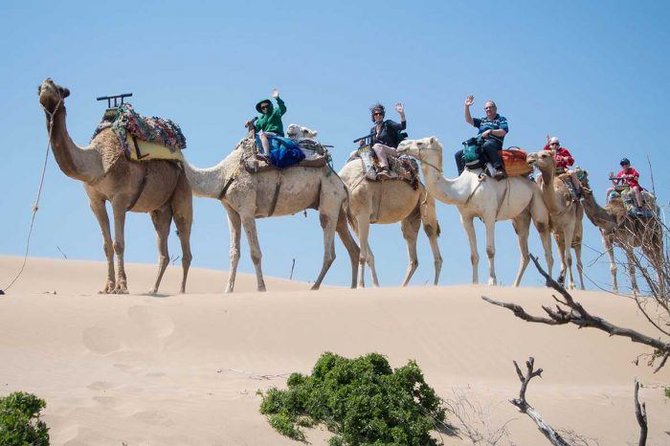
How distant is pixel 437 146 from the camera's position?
18438 millimetres

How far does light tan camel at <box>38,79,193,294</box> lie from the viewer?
13.8m

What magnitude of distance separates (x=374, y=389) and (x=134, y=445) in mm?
2680

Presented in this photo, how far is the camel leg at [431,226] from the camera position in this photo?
19641 millimetres

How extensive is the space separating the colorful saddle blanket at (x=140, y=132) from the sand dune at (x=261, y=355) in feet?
8.21

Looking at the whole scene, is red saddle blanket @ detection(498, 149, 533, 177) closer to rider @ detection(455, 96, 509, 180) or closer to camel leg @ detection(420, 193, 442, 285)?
rider @ detection(455, 96, 509, 180)

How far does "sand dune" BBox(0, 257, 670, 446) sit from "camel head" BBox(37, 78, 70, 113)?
290 centimetres

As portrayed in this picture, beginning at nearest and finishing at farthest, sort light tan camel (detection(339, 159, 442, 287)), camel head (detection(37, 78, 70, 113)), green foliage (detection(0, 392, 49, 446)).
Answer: green foliage (detection(0, 392, 49, 446)), camel head (detection(37, 78, 70, 113)), light tan camel (detection(339, 159, 442, 287))

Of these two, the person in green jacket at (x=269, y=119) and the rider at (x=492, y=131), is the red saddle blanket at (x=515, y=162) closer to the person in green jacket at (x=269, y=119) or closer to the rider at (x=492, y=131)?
the rider at (x=492, y=131)

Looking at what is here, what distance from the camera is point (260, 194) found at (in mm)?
16438

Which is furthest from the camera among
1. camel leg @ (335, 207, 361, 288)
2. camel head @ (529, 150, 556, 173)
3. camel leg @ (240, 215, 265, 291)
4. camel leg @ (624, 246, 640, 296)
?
camel head @ (529, 150, 556, 173)

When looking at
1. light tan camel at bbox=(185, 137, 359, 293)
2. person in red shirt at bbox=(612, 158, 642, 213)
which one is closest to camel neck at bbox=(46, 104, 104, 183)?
light tan camel at bbox=(185, 137, 359, 293)

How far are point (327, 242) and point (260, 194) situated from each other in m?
1.56

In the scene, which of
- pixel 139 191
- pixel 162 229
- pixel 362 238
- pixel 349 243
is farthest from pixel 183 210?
pixel 362 238

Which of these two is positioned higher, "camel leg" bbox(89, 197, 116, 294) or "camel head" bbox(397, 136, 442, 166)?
"camel head" bbox(397, 136, 442, 166)
